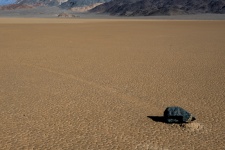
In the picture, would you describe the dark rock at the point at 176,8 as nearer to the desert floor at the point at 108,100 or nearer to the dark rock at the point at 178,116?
the desert floor at the point at 108,100

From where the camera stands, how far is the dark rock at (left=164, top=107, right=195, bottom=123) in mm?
7754

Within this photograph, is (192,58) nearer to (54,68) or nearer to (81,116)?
Answer: (54,68)

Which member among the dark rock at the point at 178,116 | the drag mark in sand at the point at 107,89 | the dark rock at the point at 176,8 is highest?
the dark rock at the point at 178,116

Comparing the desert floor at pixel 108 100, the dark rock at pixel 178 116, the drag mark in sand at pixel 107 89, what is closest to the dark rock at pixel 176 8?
the desert floor at pixel 108 100

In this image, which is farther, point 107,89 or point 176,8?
point 176,8

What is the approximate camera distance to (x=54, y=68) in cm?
1491

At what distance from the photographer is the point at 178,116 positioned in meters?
7.79

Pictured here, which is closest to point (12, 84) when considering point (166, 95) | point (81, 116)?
point (81, 116)

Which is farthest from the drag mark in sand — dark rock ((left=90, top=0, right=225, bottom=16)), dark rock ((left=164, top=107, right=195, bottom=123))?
dark rock ((left=90, top=0, right=225, bottom=16))

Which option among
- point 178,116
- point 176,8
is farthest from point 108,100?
point 176,8

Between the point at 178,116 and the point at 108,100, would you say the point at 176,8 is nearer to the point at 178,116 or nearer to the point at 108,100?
the point at 108,100

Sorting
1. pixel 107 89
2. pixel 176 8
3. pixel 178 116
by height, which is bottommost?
pixel 176 8

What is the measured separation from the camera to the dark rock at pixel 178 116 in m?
7.75

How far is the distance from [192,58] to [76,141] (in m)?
12.2
